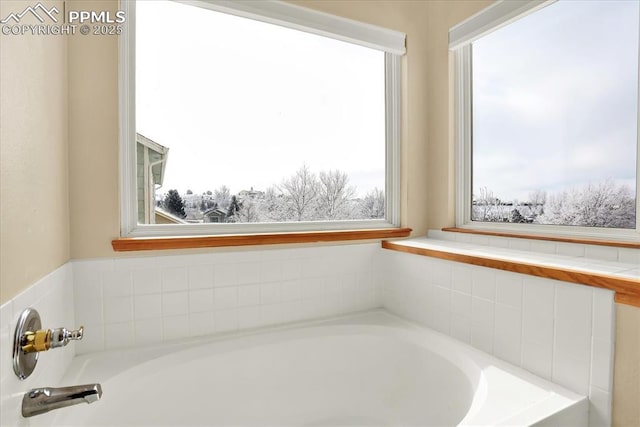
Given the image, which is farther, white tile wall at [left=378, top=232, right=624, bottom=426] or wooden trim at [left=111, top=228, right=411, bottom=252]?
wooden trim at [left=111, top=228, right=411, bottom=252]

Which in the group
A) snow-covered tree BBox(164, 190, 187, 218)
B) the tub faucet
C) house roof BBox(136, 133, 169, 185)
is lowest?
the tub faucet

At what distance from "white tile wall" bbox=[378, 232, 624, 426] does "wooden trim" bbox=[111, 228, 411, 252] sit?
0.27 m

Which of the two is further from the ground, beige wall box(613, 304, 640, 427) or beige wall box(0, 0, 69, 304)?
beige wall box(0, 0, 69, 304)

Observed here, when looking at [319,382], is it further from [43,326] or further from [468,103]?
[468,103]

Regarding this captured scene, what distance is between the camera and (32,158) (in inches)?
35.9

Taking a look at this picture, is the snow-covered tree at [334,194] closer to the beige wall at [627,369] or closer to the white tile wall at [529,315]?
the white tile wall at [529,315]

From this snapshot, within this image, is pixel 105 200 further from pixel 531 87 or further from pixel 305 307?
pixel 531 87

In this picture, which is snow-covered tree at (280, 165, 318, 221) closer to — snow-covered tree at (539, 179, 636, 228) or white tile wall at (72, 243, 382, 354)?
white tile wall at (72, 243, 382, 354)

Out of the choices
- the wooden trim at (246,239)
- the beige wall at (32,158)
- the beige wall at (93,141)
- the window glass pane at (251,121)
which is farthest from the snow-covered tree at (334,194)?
the beige wall at (32,158)

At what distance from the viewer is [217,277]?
1.51 meters

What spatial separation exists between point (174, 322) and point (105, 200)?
0.56 metres

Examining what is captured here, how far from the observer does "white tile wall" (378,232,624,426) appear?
3.18 feet

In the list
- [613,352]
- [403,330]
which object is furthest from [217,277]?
[613,352]

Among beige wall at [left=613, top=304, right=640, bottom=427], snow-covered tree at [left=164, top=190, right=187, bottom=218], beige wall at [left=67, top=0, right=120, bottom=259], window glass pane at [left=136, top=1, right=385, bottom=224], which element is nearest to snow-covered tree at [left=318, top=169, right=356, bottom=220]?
window glass pane at [left=136, top=1, right=385, bottom=224]
